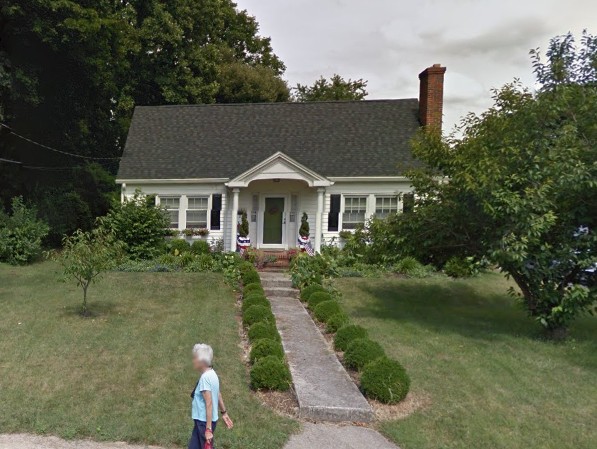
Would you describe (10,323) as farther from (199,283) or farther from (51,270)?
(51,270)

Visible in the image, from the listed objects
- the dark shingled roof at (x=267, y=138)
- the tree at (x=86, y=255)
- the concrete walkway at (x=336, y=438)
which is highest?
the dark shingled roof at (x=267, y=138)

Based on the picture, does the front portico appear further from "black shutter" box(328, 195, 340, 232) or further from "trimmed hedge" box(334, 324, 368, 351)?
"trimmed hedge" box(334, 324, 368, 351)

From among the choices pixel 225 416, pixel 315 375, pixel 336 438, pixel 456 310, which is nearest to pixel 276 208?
pixel 456 310

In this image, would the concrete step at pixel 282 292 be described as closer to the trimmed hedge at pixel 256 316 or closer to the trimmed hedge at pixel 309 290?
the trimmed hedge at pixel 309 290

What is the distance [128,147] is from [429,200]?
13.8 m

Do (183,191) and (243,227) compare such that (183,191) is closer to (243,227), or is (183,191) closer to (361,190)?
(243,227)

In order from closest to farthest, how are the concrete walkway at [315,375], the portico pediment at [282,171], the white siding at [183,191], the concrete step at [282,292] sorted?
the concrete walkway at [315,375] < the concrete step at [282,292] < the portico pediment at [282,171] < the white siding at [183,191]

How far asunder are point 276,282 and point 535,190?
282 inches

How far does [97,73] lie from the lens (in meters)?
19.9

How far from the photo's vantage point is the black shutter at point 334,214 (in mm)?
17375

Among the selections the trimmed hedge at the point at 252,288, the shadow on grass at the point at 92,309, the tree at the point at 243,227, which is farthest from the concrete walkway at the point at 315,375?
the tree at the point at 243,227

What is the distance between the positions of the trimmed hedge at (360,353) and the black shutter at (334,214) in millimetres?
10690

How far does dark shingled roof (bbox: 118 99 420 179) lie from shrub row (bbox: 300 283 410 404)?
31.0 ft

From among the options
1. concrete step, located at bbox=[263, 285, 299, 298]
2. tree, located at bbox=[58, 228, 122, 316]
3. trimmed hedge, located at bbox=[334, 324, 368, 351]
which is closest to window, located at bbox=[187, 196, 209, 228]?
concrete step, located at bbox=[263, 285, 299, 298]
